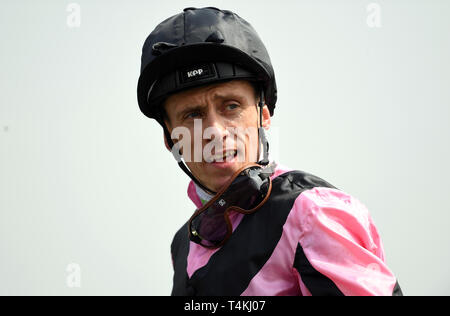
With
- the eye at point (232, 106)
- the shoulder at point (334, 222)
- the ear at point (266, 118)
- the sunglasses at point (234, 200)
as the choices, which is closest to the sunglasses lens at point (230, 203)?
the sunglasses at point (234, 200)

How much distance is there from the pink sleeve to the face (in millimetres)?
437

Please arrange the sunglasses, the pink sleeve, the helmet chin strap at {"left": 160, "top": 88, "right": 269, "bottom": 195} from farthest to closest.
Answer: the helmet chin strap at {"left": 160, "top": 88, "right": 269, "bottom": 195}, the sunglasses, the pink sleeve

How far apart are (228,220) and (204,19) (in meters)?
0.97

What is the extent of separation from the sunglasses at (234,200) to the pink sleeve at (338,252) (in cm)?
25

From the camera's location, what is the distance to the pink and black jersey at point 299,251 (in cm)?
139

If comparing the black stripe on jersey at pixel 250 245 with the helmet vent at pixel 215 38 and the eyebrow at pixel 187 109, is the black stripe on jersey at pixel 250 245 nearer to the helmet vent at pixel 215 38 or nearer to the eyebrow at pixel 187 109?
the eyebrow at pixel 187 109

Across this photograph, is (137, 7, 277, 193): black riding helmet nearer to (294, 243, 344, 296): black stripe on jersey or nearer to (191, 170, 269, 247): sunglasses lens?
(191, 170, 269, 247): sunglasses lens

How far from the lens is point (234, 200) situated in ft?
5.87

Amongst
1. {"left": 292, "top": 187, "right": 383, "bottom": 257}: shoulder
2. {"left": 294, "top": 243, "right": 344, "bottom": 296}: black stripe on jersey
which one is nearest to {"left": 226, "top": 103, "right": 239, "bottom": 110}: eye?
{"left": 292, "top": 187, "right": 383, "bottom": 257}: shoulder

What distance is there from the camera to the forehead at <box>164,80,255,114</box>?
6.15 feet

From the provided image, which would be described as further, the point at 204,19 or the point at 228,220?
the point at 204,19

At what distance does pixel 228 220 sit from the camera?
70.0 inches
